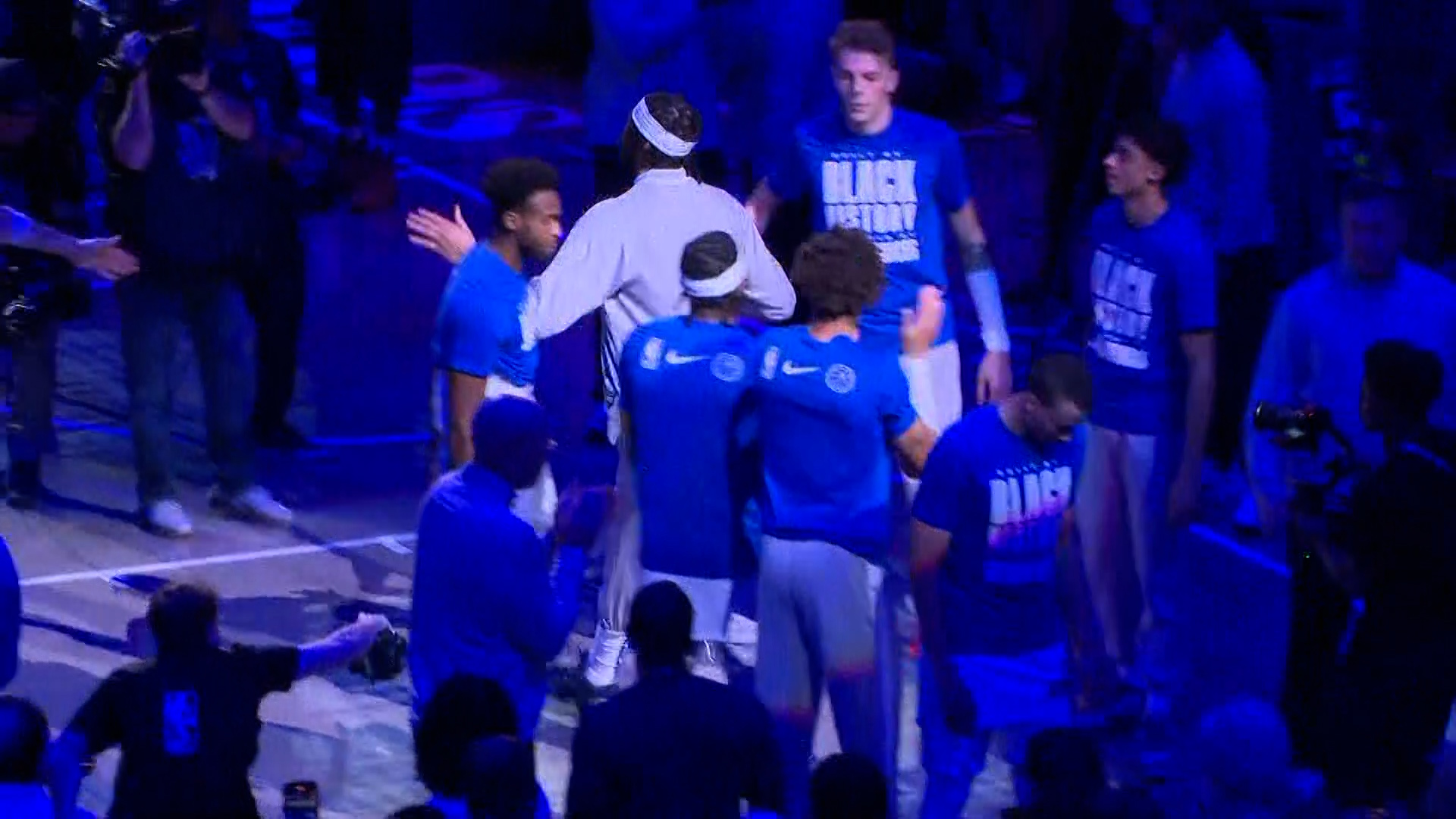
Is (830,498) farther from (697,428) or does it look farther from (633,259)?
(633,259)

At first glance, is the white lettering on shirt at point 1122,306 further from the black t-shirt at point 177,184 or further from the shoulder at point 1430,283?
the black t-shirt at point 177,184

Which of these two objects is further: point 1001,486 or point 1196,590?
point 1196,590

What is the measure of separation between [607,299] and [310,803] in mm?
2868

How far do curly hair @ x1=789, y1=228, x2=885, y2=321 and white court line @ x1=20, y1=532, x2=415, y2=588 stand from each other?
10.5 ft

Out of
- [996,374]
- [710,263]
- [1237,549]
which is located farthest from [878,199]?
[1237,549]

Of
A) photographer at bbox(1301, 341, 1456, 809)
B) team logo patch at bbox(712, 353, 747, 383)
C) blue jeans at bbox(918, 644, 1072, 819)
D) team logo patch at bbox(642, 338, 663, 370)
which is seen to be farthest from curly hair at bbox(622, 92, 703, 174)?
photographer at bbox(1301, 341, 1456, 809)

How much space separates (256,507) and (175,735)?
4050mm

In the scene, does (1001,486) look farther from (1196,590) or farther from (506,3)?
(506,3)

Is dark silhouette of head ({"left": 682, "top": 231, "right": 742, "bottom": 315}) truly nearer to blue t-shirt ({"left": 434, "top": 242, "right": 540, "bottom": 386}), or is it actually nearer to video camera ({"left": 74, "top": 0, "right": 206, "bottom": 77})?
blue t-shirt ({"left": 434, "top": 242, "right": 540, "bottom": 386})

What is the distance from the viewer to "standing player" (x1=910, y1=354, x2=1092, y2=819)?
5785 mm

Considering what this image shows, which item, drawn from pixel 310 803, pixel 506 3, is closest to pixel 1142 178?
pixel 310 803

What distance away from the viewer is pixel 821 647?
236 inches

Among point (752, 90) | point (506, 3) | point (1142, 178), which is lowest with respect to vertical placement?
point (506, 3)

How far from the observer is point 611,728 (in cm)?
471
